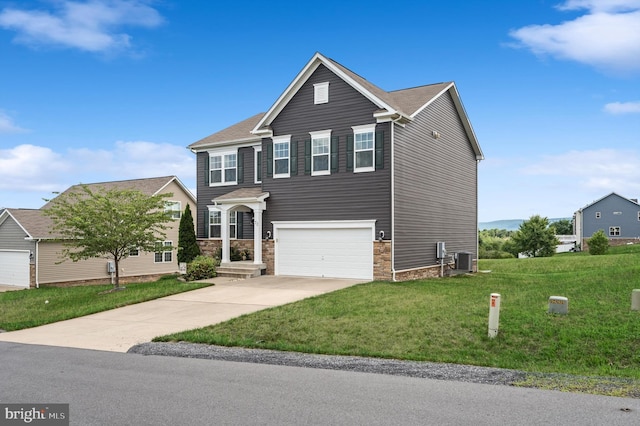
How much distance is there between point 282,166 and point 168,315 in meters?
9.96

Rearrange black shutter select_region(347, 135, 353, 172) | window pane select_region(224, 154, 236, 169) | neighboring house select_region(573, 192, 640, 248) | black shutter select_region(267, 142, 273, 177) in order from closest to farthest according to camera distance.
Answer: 1. black shutter select_region(347, 135, 353, 172)
2. black shutter select_region(267, 142, 273, 177)
3. window pane select_region(224, 154, 236, 169)
4. neighboring house select_region(573, 192, 640, 248)

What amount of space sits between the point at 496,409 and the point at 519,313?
633 centimetres

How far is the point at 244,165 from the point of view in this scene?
25203mm

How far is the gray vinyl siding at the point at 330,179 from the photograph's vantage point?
1980 centimetres

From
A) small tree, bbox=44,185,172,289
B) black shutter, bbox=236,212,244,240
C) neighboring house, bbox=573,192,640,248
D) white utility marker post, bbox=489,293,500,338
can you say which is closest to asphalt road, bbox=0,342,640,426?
white utility marker post, bbox=489,293,500,338

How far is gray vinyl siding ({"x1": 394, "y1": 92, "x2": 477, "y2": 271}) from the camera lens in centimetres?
2034

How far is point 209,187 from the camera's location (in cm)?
2645

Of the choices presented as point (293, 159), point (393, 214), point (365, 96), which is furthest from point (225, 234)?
point (365, 96)

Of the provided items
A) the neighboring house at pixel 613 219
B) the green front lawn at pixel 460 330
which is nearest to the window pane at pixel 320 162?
the green front lawn at pixel 460 330

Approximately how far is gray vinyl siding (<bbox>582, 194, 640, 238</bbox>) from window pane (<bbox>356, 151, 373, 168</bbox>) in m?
52.8

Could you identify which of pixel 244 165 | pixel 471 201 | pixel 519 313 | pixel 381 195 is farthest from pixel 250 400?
pixel 471 201

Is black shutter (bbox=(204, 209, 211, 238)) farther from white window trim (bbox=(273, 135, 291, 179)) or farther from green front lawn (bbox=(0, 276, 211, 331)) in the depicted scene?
green front lawn (bbox=(0, 276, 211, 331))

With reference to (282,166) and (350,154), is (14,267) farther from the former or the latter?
(350,154)

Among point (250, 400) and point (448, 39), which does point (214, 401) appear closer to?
point (250, 400)
